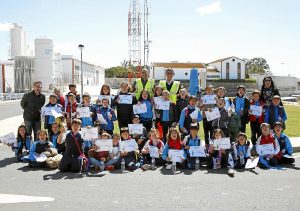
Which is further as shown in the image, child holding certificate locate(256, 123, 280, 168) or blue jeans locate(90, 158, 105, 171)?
child holding certificate locate(256, 123, 280, 168)

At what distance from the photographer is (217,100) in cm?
1030

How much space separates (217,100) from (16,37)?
58.5 m

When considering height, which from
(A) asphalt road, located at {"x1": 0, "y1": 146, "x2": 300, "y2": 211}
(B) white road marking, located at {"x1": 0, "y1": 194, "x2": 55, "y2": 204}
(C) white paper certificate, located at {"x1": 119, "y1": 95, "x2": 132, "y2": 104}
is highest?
(C) white paper certificate, located at {"x1": 119, "y1": 95, "x2": 132, "y2": 104}

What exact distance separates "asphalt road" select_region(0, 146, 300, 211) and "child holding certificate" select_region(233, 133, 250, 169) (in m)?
0.44

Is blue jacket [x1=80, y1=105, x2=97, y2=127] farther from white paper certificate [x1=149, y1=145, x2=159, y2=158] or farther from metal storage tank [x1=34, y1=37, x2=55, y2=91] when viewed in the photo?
metal storage tank [x1=34, y1=37, x2=55, y2=91]

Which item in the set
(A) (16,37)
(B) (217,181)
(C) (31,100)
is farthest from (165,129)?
(A) (16,37)

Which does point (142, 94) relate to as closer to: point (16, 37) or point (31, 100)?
point (31, 100)

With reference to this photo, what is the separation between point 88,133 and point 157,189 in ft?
9.48

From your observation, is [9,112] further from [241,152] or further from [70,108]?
[241,152]

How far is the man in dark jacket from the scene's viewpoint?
10.7m

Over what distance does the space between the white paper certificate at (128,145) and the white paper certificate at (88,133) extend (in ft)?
2.38

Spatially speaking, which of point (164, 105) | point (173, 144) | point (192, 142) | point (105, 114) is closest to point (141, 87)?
point (164, 105)

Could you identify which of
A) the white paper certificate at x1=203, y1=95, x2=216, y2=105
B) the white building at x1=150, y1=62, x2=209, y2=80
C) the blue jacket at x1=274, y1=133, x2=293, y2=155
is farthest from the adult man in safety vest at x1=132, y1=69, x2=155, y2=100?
the white building at x1=150, y1=62, x2=209, y2=80

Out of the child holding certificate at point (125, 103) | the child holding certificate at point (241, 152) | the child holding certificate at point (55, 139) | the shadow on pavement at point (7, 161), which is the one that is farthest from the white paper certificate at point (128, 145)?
the shadow on pavement at point (7, 161)
